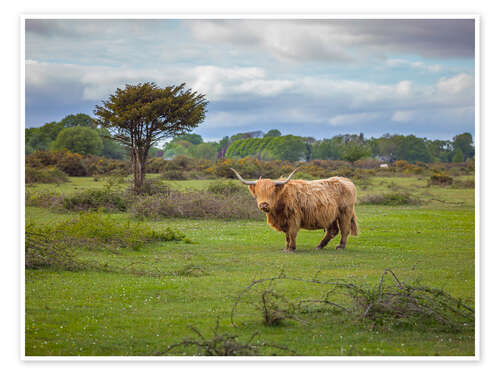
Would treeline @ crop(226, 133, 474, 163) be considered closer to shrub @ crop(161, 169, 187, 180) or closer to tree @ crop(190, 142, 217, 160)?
tree @ crop(190, 142, 217, 160)

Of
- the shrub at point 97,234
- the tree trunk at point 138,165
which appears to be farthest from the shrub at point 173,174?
the shrub at point 97,234

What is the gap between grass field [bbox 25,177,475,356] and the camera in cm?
565

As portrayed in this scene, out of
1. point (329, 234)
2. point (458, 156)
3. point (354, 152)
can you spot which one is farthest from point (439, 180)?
point (329, 234)

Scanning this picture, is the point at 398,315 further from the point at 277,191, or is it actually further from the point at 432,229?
the point at 432,229

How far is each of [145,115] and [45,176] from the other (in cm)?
488

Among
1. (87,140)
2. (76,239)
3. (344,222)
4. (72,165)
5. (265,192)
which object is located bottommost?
(76,239)

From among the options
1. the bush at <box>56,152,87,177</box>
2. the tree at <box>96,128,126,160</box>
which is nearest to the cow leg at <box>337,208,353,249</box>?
the bush at <box>56,152,87,177</box>

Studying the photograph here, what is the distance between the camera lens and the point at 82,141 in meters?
24.3

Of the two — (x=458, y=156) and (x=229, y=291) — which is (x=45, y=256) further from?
(x=458, y=156)

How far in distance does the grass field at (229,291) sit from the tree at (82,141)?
12.1 meters

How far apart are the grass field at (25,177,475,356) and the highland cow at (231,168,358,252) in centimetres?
52

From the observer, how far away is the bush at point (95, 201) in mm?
17031

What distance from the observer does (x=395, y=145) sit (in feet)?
54.5
